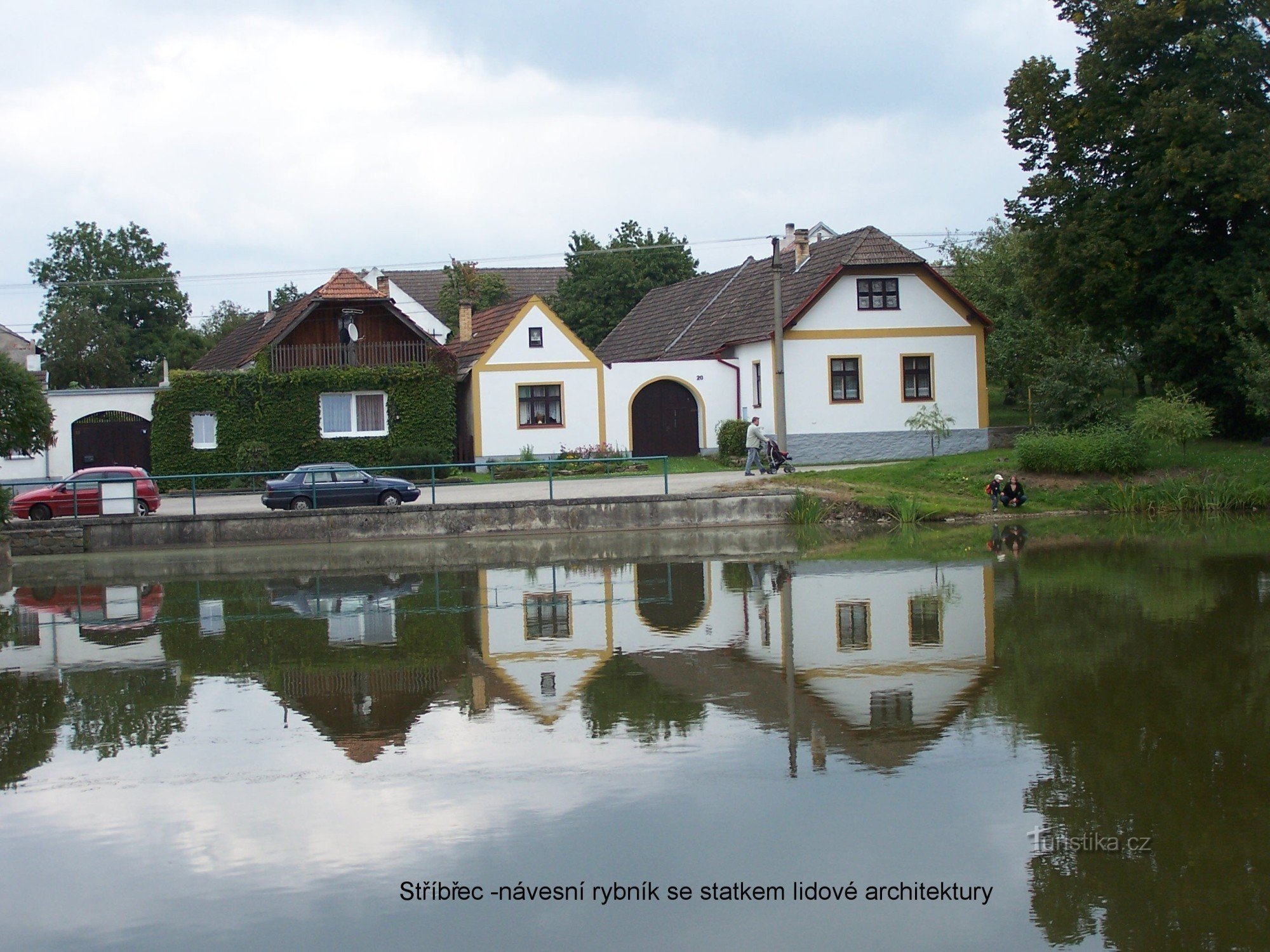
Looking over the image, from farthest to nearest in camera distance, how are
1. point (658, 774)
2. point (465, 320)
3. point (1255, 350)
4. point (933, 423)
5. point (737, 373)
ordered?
point (465, 320)
point (737, 373)
point (933, 423)
point (1255, 350)
point (658, 774)

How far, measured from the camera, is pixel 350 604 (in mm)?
17281

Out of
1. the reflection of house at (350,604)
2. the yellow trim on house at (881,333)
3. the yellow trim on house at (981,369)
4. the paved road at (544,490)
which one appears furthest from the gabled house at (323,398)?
the reflection of house at (350,604)

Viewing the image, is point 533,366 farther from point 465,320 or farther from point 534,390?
point 465,320

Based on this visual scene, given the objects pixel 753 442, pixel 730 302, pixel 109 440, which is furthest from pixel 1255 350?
pixel 109 440

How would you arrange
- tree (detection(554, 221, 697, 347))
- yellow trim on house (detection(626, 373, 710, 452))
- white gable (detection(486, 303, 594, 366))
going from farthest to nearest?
tree (detection(554, 221, 697, 347)) → yellow trim on house (detection(626, 373, 710, 452)) → white gable (detection(486, 303, 594, 366))

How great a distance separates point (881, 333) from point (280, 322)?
69.8 ft

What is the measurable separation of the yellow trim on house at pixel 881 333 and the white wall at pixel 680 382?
3.21m

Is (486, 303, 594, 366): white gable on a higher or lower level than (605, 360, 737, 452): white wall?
higher

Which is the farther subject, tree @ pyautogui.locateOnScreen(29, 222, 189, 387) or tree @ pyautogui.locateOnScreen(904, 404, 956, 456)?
tree @ pyautogui.locateOnScreen(29, 222, 189, 387)

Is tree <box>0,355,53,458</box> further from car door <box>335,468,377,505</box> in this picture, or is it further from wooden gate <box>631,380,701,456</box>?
wooden gate <box>631,380,701,456</box>

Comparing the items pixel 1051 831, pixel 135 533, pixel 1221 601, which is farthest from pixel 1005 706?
pixel 135 533

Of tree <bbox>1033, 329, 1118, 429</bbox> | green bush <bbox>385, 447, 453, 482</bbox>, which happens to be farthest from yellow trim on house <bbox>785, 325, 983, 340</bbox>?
green bush <bbox>385, 447, 453, 482</bbox>

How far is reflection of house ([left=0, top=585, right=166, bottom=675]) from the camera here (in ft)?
43.5

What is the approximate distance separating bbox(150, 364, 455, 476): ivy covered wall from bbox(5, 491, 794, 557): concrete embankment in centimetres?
1303
